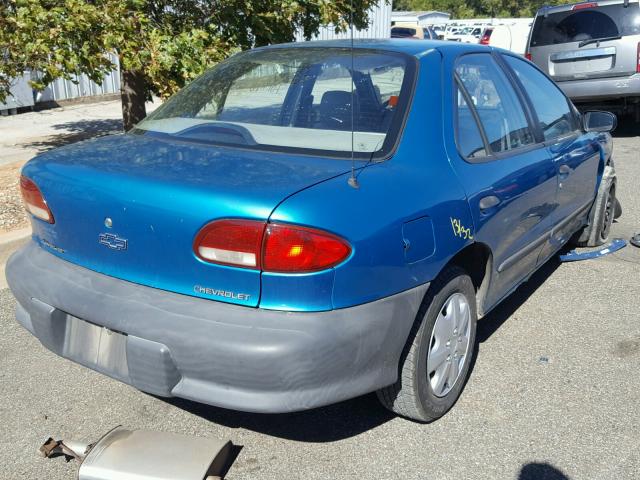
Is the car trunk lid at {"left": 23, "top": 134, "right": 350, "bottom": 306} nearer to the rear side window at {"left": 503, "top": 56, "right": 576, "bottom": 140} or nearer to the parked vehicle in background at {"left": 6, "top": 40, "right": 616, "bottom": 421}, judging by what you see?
the parked vehicle in background at {"left": 6, "top": 40, "right": 616, "bottom": 421}

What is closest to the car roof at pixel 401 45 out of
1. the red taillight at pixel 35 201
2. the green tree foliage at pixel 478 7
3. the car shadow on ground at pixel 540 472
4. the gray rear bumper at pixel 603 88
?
the red taillight at pixel 35 201

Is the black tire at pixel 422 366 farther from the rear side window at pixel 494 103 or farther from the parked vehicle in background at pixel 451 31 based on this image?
the parked vehicle in background at pixel 451 31

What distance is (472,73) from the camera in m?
3.55

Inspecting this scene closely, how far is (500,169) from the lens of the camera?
3.37 metres

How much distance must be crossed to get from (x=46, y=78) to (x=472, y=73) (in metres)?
4.02

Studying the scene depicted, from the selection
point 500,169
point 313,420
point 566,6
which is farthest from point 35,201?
point 566,6

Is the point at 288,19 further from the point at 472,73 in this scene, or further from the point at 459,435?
the point at 459,435

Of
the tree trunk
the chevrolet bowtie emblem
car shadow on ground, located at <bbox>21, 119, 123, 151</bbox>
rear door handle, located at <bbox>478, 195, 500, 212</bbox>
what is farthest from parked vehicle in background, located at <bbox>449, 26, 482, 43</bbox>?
the chevrolet bowtie emblem

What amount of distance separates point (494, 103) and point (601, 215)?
220 cm

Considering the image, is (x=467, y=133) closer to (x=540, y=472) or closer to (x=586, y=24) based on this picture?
(x=540, y=472)

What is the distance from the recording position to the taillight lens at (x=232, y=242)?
2.39 meters

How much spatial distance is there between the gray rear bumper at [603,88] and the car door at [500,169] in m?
6.91

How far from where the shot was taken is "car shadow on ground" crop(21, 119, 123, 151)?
910cm

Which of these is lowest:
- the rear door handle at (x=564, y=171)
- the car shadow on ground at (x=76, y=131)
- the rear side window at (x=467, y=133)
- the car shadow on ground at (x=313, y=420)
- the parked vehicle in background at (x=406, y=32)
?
the parked vehicle in background at (x=406, y=32)
